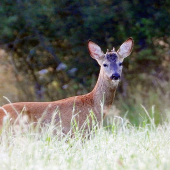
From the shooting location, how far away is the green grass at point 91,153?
3.83 metres

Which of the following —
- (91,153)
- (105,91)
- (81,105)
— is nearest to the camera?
(91,153)

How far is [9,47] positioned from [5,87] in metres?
1.06

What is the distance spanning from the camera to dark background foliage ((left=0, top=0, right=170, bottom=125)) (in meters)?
9.77

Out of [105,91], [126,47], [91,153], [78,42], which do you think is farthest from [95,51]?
[78,42]

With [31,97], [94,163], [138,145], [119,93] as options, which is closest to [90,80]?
[119,93]

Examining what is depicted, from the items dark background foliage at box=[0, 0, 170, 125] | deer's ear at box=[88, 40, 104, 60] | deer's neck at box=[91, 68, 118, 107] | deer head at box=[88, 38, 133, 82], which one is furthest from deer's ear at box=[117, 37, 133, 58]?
dark background foliage at box=[0, 0, 170, 125]

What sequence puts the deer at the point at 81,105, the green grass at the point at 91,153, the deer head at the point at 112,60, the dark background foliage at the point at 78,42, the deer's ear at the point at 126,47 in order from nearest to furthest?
the green grass at the point at 91,153 < the deer at the point at 81,105 < the deer head at the point at 112,60 < the deer's ear at the point at 126,47 < the dark background foliage at the point at 78,42

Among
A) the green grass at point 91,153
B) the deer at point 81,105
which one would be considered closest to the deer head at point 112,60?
the deer at point 81,105

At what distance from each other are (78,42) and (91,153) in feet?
18.9

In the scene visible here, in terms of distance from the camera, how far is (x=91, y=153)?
15.1 feet

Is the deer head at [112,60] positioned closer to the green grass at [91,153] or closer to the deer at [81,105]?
the deer at [81,105]

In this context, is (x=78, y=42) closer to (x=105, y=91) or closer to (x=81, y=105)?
(x=105, y=91)

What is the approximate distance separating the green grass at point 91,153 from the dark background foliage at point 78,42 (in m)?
4.72

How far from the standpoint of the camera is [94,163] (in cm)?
405
